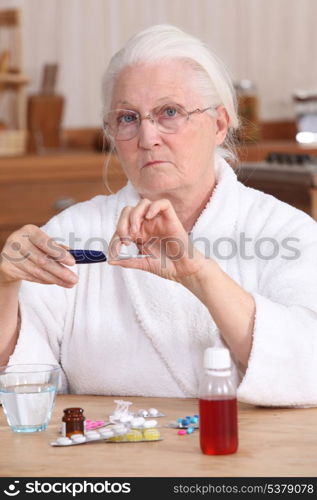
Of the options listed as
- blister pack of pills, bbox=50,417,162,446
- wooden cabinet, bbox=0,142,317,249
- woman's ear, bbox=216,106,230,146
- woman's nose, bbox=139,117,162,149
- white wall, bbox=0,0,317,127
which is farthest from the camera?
white wall, bbox=0,0,317,127

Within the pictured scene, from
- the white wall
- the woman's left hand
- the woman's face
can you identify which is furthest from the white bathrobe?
the white wall

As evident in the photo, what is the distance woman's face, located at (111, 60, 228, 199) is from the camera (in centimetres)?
188

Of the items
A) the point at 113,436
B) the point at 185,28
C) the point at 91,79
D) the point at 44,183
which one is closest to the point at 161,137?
the point at 113,436

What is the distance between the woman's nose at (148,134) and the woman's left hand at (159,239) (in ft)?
0.81

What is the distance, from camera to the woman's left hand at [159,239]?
5.40 feet

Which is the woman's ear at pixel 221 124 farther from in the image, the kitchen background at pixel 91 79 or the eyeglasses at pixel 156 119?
the kitchen background at pixel 91 79

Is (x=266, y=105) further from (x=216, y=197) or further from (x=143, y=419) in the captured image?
(x=143, y=419)

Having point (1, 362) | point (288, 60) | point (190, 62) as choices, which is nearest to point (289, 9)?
point (288, 60)

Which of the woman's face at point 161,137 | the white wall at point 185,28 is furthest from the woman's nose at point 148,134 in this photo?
the white wall at point 185,28

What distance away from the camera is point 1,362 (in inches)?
74.3

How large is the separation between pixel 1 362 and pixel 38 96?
304 cm

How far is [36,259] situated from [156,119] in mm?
388

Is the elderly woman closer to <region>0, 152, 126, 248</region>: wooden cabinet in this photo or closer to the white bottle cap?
the white bottle cap

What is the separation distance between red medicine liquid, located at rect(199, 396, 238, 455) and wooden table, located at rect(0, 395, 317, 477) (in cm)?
1
